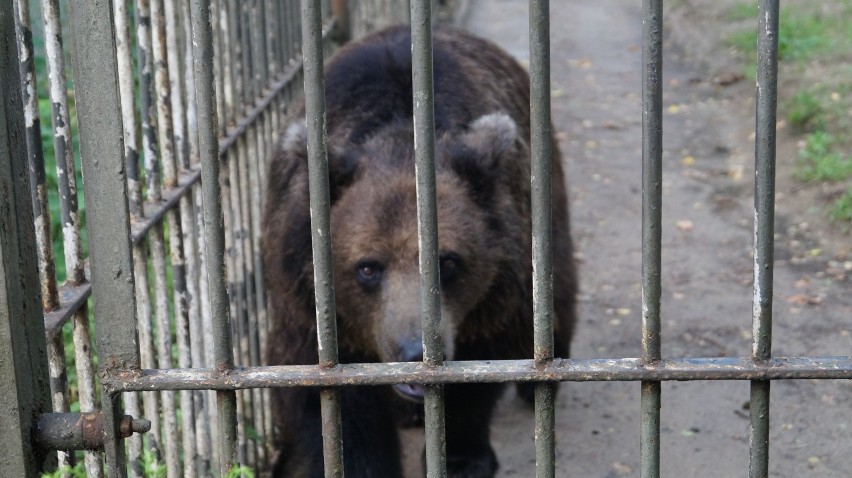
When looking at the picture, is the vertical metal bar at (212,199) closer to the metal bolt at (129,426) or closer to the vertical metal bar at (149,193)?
the metal bolt at (129,426)

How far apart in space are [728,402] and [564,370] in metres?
2.88

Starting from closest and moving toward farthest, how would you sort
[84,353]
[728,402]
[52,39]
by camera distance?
[52,39] → [84,353] → [728,402]

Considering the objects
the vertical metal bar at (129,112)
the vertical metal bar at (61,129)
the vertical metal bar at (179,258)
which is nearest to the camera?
the vertical metal bar at (61,129)

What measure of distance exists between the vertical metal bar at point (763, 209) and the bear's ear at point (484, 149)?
1877mm

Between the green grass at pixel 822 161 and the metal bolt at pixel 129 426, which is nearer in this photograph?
the metal bolt at pixel 129 426

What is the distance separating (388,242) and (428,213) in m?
1.75

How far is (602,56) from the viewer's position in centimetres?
1181

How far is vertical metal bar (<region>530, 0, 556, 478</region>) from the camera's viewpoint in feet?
6.75

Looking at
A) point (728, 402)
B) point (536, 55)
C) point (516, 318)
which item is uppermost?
point (536, 55)

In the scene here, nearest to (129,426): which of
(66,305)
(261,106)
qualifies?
(66,305)

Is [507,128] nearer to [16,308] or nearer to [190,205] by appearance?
[190,205]

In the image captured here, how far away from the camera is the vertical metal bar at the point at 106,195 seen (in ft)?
6.65

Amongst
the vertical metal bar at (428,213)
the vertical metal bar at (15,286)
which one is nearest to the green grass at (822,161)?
the vertical metal bar at (428,213)

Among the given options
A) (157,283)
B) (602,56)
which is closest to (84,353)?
(157,283)
